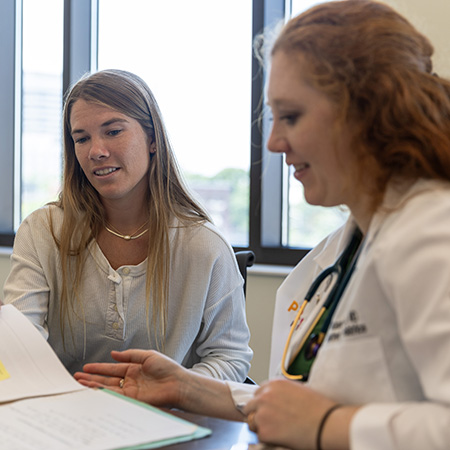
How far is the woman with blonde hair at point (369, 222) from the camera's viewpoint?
0.71 meters

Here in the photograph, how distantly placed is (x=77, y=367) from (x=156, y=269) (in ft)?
1.24

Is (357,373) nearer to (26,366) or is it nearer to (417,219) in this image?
(417,219)

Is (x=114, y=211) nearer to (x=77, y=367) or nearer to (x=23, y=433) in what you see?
(x=77, y=367)

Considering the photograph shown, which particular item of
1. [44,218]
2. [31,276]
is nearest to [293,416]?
[31,276]

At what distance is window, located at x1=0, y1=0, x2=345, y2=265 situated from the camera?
3033 mm

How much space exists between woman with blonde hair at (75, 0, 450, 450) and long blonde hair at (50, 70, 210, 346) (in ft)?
2.41

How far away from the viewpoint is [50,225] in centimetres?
180

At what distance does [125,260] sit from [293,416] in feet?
3.47

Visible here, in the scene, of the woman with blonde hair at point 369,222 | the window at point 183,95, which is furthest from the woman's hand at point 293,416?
the window at point 183,95

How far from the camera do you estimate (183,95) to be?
329 cm

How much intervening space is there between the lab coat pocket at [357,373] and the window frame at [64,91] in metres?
2.04

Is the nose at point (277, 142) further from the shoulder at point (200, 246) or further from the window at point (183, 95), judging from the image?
the window at point (183, 95)

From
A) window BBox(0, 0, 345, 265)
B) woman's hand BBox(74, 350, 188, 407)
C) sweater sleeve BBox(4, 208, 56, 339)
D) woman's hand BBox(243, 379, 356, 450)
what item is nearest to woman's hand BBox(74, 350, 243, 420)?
woman's hand BBox(74, 350, 188, 407)

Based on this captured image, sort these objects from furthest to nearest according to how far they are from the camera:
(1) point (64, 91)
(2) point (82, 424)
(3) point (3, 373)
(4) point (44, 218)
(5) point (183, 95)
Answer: (1) point (64, 91), (5) point (183, 95), (4) point (44, 218), (3) point (3, 373), (2) point (82, 424)
